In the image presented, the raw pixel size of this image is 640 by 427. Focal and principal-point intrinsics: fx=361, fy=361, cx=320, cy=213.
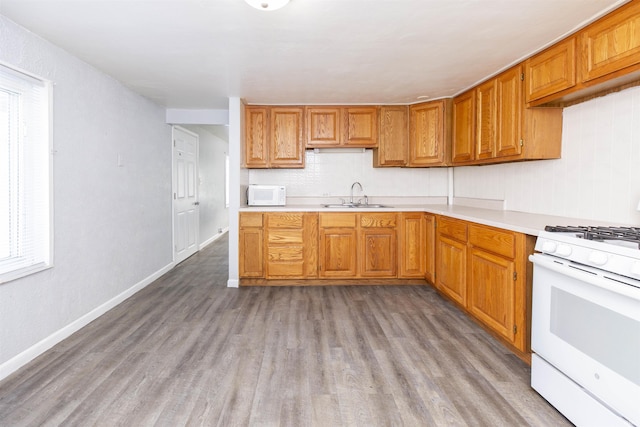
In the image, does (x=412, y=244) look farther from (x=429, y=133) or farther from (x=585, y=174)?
(x=585, y=174)

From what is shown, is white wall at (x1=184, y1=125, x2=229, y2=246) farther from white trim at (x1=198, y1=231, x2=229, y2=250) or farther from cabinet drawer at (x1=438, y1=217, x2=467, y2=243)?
cabinet drawer at (x1=438, y1=217, x2=467, y2=243)

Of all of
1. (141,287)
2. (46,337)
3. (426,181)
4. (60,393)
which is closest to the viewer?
(60,393)

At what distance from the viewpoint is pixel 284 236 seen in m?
4.10

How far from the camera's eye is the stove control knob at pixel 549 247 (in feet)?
5.94

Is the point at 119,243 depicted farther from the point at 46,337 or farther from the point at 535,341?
the point at 535,341

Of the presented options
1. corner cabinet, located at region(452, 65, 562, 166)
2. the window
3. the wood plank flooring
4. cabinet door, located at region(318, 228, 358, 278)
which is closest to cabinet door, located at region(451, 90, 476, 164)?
corner cabinet, located at region(452, 65, 562, 166)

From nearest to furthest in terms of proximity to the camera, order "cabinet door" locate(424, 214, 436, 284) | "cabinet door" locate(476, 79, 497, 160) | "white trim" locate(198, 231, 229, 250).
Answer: "cabinet door" locate(476, 79, 497, 160)
"cabinet door" locate(424, 214, 436, 284)
"white trim" locate(198, 231, 229, 250)

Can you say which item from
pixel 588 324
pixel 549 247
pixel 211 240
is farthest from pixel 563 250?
pixel 211 240

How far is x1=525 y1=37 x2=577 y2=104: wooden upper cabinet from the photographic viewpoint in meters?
2.34

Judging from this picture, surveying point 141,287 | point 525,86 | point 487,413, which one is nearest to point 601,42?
point 525,86

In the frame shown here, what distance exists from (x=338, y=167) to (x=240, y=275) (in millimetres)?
1851

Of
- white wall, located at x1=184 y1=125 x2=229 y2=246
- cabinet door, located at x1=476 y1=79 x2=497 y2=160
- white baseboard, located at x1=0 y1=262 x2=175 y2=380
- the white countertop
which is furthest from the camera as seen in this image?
white wall, located at x1=184 y1=125 x2=229 y2=246

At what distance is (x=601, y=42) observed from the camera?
2100 mm

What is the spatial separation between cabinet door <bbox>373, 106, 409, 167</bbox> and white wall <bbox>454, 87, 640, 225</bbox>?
1.39 m
